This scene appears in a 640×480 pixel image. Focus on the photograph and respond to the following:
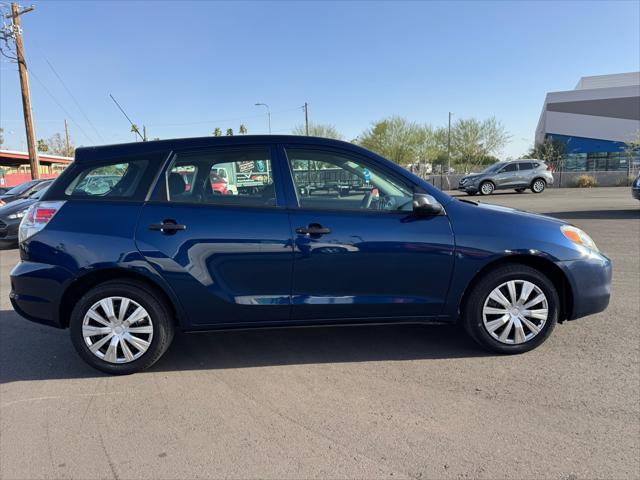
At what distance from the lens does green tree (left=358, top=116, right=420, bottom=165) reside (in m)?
51.0

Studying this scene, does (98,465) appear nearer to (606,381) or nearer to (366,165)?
(366,165)

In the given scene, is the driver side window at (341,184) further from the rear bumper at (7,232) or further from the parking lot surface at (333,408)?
the rear bumper at (7,232)

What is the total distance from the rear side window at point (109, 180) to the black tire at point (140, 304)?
0.70 metres

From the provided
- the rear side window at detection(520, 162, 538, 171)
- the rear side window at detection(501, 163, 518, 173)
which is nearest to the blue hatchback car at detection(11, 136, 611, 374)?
the rear side window at detection(501, 163, 518, 173)

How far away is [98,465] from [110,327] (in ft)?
3.86

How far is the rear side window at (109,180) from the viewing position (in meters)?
3.42

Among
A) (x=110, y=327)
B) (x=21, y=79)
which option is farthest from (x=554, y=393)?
(x=21, y=79)

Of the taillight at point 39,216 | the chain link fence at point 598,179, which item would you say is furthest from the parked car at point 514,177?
the taillight at point 39,216

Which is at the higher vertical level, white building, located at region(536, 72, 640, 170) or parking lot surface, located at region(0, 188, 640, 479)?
white building, located at region(536, 72, 640, 170)

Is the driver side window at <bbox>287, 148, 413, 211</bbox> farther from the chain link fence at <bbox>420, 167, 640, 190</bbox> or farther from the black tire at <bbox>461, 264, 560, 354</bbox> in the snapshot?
the chain link fence at <bbox>420, 167, 640, 190</bbox>

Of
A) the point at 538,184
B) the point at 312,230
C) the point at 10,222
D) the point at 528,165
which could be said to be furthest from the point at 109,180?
the point at 538,184

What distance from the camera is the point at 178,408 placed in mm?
2990

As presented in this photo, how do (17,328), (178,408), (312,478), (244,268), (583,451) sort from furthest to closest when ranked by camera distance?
(17,328) < (244,268) < (178,408) < (583,451) < (312,478)

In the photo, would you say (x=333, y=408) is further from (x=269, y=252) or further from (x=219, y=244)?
(x=219, y=244)
